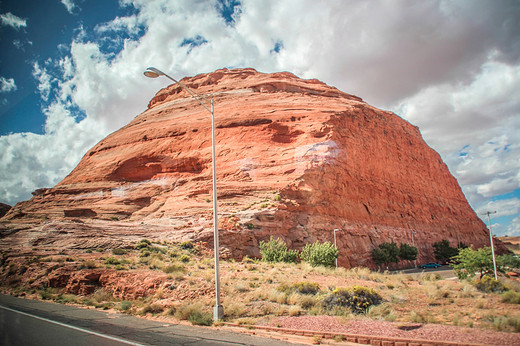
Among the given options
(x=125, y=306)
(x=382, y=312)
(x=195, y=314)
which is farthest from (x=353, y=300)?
(x=125, y=306)

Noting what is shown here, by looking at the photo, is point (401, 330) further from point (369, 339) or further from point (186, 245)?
point (186, 245)

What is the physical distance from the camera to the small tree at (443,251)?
5194cm

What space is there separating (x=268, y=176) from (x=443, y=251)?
3401 cm

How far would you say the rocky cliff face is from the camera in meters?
34.8

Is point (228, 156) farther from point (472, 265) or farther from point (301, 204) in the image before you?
point (472, 265)

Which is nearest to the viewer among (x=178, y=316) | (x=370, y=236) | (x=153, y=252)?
(x=178, y=316)

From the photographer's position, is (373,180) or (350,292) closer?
(350,292)

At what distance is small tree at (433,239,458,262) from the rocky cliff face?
123cm

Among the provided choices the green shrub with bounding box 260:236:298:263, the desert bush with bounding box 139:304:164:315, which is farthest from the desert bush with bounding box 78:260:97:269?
the green shrub with bounding box 260:236:298:263

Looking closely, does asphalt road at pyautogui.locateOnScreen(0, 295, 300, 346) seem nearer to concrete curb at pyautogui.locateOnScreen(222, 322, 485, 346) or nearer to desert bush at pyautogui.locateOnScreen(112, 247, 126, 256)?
concrete curb at pyautogui.locateOnScreen(222, 322, 485, 346)

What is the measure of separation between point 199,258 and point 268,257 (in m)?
5.92

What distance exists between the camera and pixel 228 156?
42.9 metres

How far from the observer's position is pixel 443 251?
52.2m


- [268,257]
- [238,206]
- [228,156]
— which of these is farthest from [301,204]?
[228,156]
